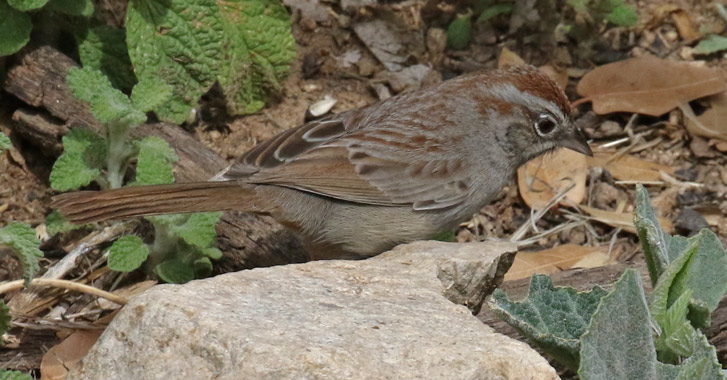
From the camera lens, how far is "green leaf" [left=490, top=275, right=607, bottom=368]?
321cm

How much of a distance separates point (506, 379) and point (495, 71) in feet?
7.72

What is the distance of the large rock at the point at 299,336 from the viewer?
104 inches

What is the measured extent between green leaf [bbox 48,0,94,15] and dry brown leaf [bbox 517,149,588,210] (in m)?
2.57

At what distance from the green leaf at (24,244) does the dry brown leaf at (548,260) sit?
7.26ft

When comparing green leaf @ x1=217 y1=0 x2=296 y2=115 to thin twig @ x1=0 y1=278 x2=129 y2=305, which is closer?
thin twig @ x1=0 y1=278 x2=129 y2=305

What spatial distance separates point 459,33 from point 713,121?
1.67 m

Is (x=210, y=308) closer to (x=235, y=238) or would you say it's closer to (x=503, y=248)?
(x=503, y=248)

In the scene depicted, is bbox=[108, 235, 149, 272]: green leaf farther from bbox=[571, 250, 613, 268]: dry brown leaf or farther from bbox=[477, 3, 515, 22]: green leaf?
bbox=[477, 3, 515, 22]: green leaf

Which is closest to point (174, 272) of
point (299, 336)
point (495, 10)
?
point (299, 336)

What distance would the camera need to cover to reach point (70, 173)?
435 cm

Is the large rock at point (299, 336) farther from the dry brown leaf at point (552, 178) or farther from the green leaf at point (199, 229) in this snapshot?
the dry brown leaf at point (552, 178)

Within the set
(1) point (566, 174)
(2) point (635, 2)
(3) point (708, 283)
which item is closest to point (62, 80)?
(1) point (566, 174)

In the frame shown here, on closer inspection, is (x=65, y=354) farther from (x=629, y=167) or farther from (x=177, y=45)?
(x=629, y=167)

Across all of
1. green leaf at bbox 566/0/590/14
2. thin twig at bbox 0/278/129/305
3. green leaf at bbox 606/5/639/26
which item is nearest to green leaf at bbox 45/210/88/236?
thin twig at bbox 0/278/129/305
